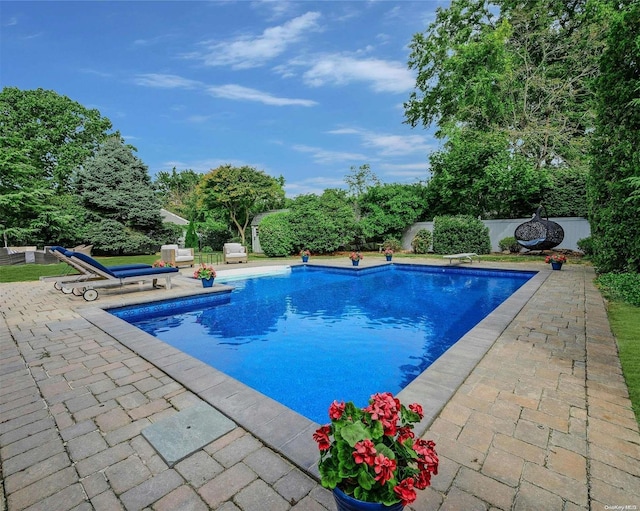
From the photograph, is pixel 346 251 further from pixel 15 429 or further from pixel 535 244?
pixel 15 429

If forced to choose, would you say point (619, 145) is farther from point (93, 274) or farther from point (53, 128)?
point (53, 128)

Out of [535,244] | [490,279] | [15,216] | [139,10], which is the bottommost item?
[490,279]

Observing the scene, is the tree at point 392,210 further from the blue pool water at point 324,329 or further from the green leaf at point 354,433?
the green leaf at point 354,433

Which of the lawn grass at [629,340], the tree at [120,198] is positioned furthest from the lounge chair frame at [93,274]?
the tree at [120,198]

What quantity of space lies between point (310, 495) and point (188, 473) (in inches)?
28.8

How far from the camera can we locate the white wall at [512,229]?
14477 mm

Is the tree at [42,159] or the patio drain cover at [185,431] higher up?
the tree at [42,159]

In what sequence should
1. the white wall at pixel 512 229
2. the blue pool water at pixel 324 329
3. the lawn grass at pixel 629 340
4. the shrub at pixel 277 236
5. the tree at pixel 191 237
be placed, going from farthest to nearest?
1. the tree at pixel 191 237
2. the shrub at pixel 277 236
3. the white wall at pixel 512 229
4. the blue pool water at pixel 324 329
5. the lawn grass at pixel 629 340

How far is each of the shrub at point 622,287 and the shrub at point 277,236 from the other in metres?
13.1

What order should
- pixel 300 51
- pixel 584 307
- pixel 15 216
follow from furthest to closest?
pixel 15 216, pixel 300 51, pixel 584 307

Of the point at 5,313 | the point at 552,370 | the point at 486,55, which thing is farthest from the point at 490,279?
the point at 486,55

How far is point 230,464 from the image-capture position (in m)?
1.83

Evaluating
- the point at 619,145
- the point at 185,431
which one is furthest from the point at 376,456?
the point at 619,145

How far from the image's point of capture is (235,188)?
63.1 feet
